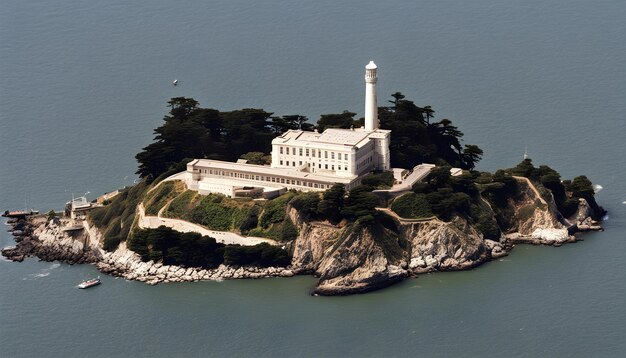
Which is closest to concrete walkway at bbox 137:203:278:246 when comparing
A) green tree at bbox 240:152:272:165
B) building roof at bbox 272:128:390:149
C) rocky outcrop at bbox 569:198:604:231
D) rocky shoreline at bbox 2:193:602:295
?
rocky shoreline at bbox 2:193:602:295

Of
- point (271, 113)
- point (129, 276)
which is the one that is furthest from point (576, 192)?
point (129, 276)

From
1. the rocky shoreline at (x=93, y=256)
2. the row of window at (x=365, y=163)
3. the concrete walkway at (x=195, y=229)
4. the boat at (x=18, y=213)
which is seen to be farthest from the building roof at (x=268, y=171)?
the boat at (x=18, y=213)

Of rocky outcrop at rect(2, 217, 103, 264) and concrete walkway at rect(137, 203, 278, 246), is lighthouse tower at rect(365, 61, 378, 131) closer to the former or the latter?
concrete walkway at rect(137, 203, 278, 246)

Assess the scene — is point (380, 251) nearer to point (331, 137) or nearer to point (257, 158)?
point (331, 137)

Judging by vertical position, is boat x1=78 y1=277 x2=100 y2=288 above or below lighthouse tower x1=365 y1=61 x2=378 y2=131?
below

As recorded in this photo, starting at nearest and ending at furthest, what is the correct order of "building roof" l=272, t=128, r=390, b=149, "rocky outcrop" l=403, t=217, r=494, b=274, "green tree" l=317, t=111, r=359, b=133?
1. "rocky outcrop" l=403, t=217, r=494, b=274
2. "building roof" l=272, t=128, r=390, b=149
3. "green tree" l=317, t=111, r=359, b=133

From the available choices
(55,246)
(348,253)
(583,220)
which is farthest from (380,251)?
(55,246)

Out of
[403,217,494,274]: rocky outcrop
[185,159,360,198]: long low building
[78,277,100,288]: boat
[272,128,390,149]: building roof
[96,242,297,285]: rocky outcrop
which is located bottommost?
[78,277,100,288]: boat
